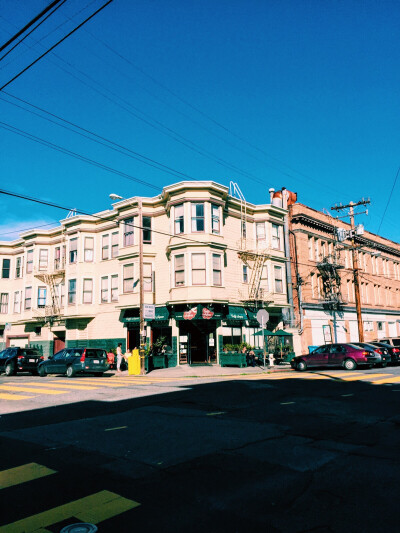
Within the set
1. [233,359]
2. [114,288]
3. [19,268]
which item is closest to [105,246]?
[114,288]

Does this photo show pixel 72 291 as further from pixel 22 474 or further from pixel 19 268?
pixel 22 474

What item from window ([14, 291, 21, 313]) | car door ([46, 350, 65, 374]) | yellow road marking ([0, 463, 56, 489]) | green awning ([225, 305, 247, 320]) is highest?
window ([14, 291, 21, 313])

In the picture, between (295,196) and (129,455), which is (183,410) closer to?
(129,455)

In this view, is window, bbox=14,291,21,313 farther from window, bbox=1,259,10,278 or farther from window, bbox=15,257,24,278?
window, bbox=1,259,10,278

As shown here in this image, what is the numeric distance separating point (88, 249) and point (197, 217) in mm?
10799

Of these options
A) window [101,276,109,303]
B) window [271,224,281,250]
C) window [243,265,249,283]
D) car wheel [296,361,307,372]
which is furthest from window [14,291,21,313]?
car wheel [296,361,307,372]

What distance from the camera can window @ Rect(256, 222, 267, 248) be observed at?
32.8 metres

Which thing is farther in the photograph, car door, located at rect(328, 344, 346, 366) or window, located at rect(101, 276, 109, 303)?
window, located at rect(101, 276, 109, 303)

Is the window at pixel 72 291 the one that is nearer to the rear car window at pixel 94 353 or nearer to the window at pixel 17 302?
the window at pixel 17 302

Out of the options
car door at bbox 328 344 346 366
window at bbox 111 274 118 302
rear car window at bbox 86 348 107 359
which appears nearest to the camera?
car door at bbox 328 344 346 366

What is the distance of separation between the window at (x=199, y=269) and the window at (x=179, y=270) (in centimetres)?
74

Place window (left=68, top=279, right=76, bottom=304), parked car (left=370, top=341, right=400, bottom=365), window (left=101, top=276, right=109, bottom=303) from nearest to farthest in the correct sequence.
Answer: parked car (left=370, top=341, right=400, bottom=365) → window (left=101, top=276, right=109, bottom=303) → window (left=68, top=279, right=76, bottom=304)

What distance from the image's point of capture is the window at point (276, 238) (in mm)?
33250

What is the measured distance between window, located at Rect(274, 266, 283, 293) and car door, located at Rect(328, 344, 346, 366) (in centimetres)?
1127
